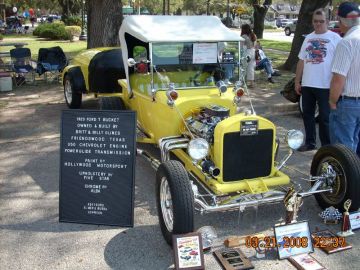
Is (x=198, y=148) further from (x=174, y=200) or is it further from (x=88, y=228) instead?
(x=88, y=228)

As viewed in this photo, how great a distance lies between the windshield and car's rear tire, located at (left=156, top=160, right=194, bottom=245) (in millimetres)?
1838

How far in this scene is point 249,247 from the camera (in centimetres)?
383

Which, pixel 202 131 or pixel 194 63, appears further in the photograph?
pixel 194 63

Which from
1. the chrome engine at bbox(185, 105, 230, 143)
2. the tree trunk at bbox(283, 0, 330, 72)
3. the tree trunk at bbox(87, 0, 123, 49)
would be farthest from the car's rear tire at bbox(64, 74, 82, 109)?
the tree trunk at bbox(283, 0, 330, 72)

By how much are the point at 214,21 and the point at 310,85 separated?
5.26 ft

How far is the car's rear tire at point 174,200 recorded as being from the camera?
365 centimetres

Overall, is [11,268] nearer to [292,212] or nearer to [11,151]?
[292,212]

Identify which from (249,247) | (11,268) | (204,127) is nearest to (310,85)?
(204,127)

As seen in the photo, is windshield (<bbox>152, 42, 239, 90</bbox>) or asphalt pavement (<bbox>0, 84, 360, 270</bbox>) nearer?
asphalt pavement (<bbox>0, 84, 360, 270</bbox>)

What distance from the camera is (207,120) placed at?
4746 mm

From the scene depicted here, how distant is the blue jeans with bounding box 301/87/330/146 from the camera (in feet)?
19.5

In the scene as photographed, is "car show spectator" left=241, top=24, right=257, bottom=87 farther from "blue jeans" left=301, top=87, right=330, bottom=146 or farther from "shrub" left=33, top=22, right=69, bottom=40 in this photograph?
"shrub" left=33, top=22, right=69, bottom=40

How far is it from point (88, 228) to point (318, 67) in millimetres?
3626

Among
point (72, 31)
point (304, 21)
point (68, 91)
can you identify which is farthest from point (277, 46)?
point (68, 91)
